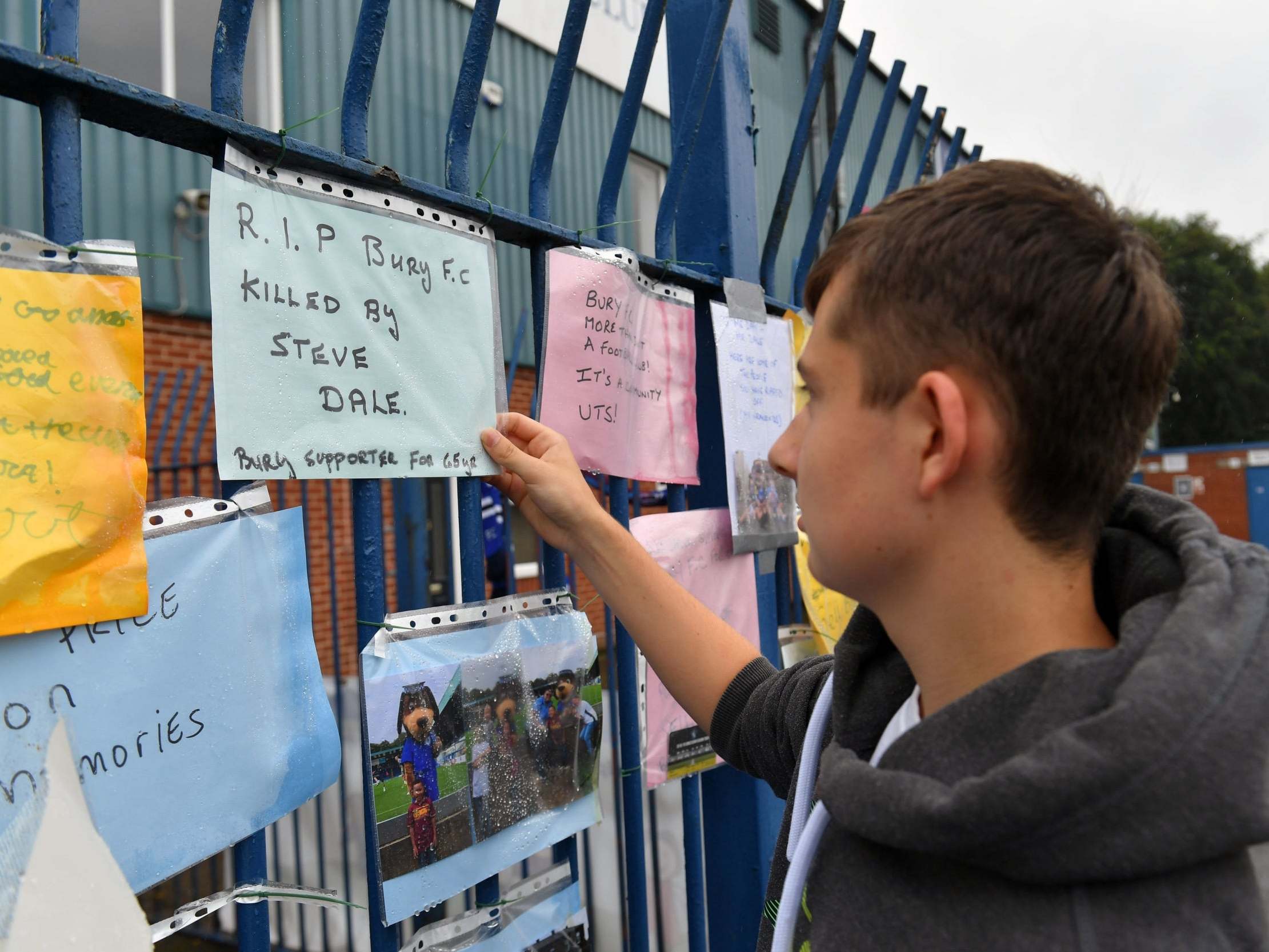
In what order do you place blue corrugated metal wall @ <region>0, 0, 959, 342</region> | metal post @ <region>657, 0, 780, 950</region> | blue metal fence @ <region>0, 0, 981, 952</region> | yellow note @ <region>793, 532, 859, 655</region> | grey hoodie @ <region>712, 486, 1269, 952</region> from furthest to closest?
1. blue corrugated metal wall @ <region>0, 0, 959, 342</region>
2. yellow note @ <region>793, 532, 859, 655</region>
3. metal post @ <region>657, 0, 780, 950</region>
4. blue metal fence @ <region>0, 0, 981, 952</region>
5. grey hoodie @ <region>712, 486, 1269, 952</region>

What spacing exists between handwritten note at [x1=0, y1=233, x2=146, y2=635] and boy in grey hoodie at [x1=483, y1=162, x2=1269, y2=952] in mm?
747

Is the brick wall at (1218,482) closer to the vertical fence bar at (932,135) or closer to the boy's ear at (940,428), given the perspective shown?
the vertical fence bar at (932,135)

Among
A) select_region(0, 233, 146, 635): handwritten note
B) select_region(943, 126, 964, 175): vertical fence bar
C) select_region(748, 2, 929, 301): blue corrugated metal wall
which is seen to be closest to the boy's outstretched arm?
select_region(0, 233, 146, 635): handwritten note

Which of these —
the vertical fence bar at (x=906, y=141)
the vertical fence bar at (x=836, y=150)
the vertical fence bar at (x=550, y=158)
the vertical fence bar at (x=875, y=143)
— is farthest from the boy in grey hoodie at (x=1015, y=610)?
the vertical fence bar at (x=906, y=141)

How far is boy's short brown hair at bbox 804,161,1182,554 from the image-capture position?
894 mm

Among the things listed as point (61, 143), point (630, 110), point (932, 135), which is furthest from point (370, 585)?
point (932, 135)

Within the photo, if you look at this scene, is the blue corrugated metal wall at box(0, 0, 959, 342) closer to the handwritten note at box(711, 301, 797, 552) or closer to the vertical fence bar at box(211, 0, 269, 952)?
the handwritten note at box(711, 301, 797, 552)

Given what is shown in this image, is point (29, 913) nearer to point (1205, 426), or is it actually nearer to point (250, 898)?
point (250, 898)

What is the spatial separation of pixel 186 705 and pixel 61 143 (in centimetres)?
62

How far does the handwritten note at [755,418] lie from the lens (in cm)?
205

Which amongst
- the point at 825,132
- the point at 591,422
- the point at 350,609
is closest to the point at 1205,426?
the point at 825,132

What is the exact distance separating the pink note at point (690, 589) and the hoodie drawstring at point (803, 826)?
0.60 metres

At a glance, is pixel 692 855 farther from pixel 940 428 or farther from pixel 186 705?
pixel 940 428

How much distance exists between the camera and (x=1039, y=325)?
0.89 m
